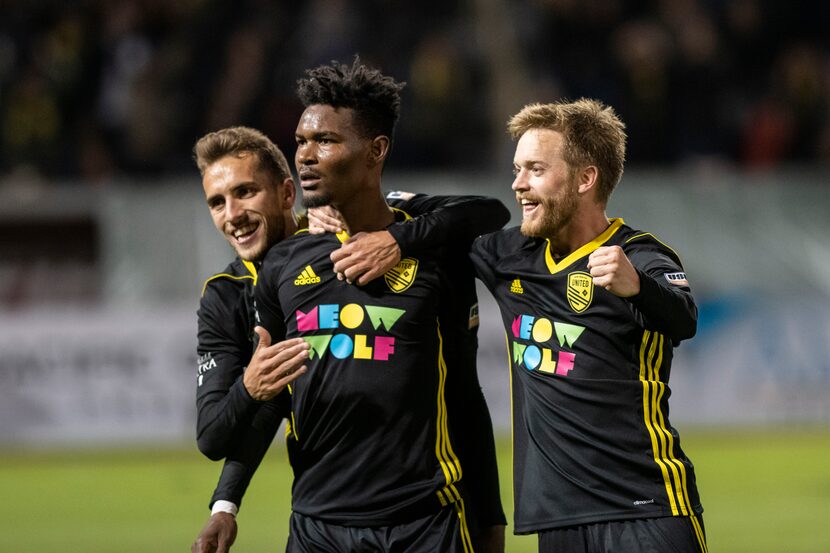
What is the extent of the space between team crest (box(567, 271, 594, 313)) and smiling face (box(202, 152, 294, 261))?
3.94 feet

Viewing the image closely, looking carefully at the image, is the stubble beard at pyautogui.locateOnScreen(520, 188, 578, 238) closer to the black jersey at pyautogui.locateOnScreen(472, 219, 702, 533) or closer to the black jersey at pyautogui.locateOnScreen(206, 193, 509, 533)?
the black jersey at pyautogui.locateOnScreen(472, 219, 702, 533)

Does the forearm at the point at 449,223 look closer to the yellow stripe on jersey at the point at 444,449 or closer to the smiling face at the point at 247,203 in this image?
the yellow stripe on jersey at the point at 444,449

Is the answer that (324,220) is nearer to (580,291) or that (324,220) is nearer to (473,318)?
(473,318)

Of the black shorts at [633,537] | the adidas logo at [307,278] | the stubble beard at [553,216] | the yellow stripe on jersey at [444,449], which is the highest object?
the stubble beard at [553,216]

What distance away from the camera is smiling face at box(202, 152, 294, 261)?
483 cm

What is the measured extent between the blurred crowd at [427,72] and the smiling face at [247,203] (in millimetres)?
9468

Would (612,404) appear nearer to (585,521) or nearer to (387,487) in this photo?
(585,521)

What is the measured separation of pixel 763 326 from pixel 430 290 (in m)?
9.50

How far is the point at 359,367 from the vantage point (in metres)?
4.39

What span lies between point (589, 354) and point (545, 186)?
22.7 inches

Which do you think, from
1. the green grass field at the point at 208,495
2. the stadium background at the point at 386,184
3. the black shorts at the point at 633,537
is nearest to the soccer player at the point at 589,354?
the black shorts at the point at 633,537

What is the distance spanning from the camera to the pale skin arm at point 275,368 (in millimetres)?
4238

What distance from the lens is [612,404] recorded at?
4176 millimetres

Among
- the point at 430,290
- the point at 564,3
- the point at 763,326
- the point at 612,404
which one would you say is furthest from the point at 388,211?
the point at 564,3
